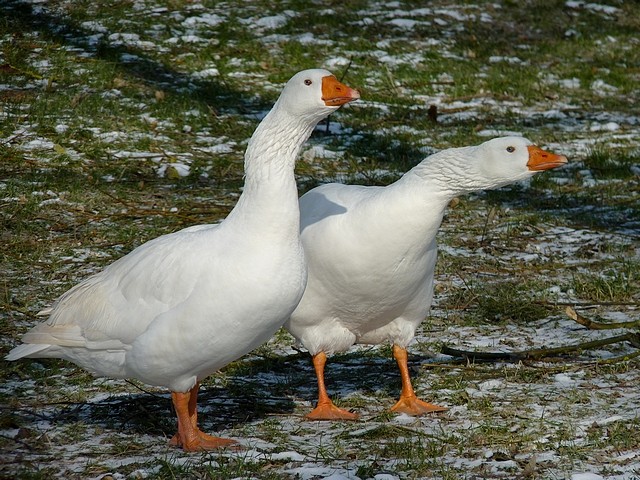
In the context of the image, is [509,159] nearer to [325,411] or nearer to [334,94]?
[334,94]

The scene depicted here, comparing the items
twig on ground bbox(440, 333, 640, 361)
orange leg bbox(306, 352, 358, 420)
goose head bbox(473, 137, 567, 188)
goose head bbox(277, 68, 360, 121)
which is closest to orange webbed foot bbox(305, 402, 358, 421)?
orange leg bbox(306, 352, 358, 420)

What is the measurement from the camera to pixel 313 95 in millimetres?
4594

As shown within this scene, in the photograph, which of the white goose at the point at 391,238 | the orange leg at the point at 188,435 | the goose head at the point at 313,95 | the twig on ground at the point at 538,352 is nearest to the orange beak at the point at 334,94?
the goose head at the point at 313,95

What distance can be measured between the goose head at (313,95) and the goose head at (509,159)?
91cm

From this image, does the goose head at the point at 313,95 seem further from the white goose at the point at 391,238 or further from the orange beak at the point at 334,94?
the white goose at the point at 391,238

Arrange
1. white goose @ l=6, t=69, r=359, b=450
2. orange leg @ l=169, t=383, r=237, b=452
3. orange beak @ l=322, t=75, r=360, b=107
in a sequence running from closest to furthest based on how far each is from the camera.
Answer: white goose @ l=6, t=69, r=359, b=450
orange beak @ l=322, t=75, r=360, b=107
orange leg @ l=169, t=383, r=237, b=452

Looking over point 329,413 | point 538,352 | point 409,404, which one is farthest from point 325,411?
point 538,352

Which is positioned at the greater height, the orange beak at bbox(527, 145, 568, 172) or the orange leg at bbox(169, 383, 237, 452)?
the orange beak at bbox(527, 145, 568, 172)

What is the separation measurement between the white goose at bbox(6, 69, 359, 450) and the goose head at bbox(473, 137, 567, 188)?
3.00ft

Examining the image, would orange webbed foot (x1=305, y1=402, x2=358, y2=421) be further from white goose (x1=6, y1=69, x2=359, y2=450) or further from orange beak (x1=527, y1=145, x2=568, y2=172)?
orange beak (x1=527, y1=145, x2=568, y2=172)

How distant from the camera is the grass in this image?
482cm

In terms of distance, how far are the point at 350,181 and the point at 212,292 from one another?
5026mm

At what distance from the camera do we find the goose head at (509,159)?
5.13 meters

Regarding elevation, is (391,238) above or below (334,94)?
below
